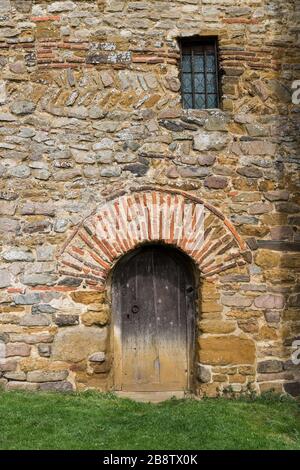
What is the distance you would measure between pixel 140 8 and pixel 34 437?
5.19m

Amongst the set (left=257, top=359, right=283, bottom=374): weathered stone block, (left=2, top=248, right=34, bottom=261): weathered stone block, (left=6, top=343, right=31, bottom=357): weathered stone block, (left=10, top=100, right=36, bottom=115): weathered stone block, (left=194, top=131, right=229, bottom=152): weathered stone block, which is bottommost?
(left=257, top=359, right=283, bottom=374): weathered stone block

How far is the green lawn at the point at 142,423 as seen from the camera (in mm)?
4614

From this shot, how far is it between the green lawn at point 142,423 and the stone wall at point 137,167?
0.46 meters

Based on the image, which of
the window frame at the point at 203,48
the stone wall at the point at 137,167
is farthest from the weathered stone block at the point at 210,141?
the window frame at the point at 203,48

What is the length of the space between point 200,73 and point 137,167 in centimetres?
158

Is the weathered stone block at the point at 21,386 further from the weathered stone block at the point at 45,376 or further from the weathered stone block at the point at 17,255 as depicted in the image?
the weathered stone block at the point at 17,255

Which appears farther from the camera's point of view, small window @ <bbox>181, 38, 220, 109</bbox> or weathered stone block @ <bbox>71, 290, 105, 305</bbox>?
small window @ <bbox>181, 38, 220, 109</bbox>

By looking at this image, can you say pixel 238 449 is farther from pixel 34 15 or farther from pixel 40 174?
pixel 34 15

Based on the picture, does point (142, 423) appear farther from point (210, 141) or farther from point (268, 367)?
point (210, 141)

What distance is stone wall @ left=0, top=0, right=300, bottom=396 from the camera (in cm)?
640

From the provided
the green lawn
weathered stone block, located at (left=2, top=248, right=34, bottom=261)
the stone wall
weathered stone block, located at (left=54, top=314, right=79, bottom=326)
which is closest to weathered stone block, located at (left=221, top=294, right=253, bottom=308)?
the stone wall

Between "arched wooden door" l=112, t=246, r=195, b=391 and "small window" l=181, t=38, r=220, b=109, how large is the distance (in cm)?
198

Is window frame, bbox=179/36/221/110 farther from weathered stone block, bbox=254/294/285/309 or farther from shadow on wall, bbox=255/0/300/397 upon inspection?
weathered stone block, bbox=254/294/285/309

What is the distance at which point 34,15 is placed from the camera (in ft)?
22.4
